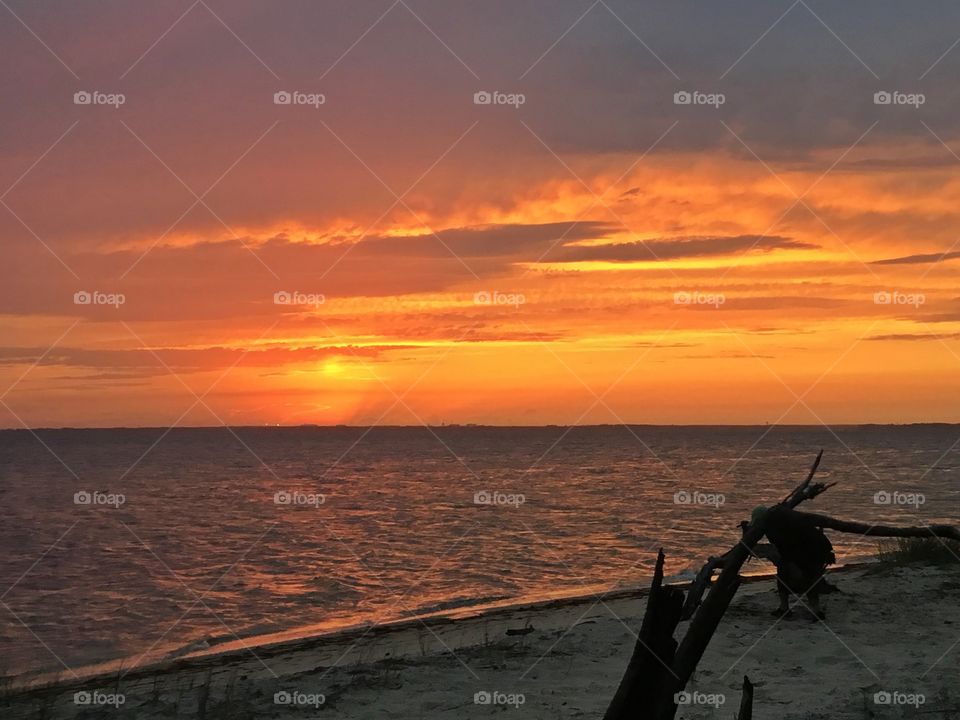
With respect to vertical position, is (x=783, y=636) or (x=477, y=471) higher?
(x=477, y=471)

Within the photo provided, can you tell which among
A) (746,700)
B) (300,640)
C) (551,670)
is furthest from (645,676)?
(300,640)

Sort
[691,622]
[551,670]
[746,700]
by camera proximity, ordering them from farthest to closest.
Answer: [551,670]
[746,700]
[691,622]

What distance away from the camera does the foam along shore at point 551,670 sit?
1149 centimetres

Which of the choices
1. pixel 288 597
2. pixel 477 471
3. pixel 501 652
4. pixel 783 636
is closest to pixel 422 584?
pixel 288 597

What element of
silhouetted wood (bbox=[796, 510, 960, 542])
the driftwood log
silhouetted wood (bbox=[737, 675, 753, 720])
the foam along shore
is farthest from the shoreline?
silhouetted wood (bbox=[796, 510, 960, 542])

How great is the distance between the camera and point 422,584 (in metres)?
25.2

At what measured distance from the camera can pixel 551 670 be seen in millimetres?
13461

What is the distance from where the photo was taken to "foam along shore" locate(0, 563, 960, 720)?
11492mm

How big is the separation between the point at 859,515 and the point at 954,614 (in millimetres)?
25167

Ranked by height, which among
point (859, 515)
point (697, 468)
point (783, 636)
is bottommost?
point (783, 636)

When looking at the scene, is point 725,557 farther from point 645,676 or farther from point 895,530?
point 645,676

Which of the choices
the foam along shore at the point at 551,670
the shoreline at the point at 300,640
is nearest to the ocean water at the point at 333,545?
the shoreline at the point at 300,640

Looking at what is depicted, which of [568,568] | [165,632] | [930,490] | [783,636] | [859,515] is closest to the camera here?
[783,636]

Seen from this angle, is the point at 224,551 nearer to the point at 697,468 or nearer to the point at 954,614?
the point at 954,614
